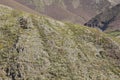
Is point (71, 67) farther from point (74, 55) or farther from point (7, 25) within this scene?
point (7, 25)

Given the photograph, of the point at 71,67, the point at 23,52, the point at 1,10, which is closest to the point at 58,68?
the point at 71,67

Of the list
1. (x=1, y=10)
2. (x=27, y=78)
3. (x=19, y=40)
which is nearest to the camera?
(x=27, y=78)

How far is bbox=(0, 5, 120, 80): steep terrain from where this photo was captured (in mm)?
29117

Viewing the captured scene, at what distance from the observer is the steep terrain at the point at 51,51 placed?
2912cm

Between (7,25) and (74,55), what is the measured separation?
6.93 meters

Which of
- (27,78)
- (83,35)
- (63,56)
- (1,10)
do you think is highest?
(1,10)

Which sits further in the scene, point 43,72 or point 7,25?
point 7,25

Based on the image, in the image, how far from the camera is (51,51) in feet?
101

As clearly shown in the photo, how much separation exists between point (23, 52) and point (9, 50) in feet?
4.08

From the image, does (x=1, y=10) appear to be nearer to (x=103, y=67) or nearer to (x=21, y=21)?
(x=21, y=21)

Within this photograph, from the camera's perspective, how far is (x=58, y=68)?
29.7 m

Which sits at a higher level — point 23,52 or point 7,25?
point 7,25

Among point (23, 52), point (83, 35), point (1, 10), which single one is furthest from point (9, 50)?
point (83, 35)

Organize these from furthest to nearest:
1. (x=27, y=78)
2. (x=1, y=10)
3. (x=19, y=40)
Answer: (x=1, y=10), (x=19, y=40), (x=27, y=78)
